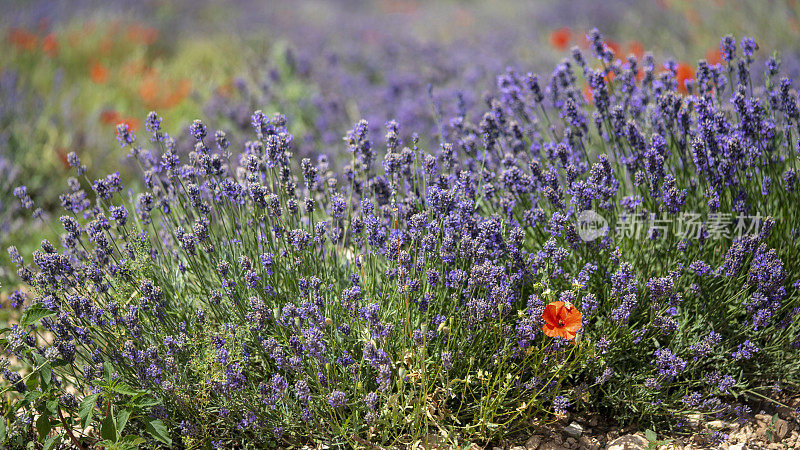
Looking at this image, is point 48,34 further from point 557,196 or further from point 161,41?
point 557,196

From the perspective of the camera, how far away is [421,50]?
7.81 meters

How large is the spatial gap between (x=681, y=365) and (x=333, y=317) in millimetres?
1299

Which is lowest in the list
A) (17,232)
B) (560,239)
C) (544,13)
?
(17,232)

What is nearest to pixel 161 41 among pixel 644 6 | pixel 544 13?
pixel 544 13

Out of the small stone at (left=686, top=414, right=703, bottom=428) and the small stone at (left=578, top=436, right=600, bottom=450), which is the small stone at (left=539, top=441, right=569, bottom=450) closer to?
the small stone at (left=578, top=436, right=600, bottom=450)

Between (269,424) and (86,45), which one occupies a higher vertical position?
(86,45)

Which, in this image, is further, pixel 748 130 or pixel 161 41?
pixel 161 41

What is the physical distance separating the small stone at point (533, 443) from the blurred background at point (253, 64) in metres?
1.81

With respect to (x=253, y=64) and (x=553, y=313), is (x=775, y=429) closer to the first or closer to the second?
(x=553, y=313)

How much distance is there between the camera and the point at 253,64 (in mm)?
7785

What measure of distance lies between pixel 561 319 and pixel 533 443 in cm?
57

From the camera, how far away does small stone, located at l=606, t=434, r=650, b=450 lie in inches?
93.5

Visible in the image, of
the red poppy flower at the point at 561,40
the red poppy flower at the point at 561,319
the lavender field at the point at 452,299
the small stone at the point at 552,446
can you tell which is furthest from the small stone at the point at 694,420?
the red poppy flower at the point at 561,40

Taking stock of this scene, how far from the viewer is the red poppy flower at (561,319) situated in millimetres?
2135
